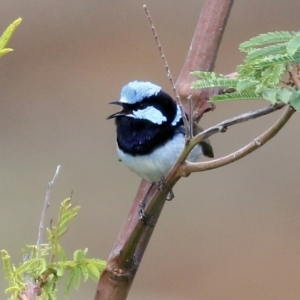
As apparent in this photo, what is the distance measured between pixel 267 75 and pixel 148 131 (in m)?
0.68

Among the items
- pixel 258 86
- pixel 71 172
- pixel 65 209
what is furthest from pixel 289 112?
pixel 71 172

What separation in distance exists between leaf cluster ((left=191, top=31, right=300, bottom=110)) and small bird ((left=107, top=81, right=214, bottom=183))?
1.77ft

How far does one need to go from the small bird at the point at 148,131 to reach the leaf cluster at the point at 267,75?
0.54 m

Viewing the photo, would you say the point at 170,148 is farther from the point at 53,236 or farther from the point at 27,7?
the point at 27,7

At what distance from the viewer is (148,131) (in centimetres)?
162

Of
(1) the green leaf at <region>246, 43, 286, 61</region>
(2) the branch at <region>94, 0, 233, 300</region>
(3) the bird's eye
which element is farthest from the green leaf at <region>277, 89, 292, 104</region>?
(3) the bird's eye

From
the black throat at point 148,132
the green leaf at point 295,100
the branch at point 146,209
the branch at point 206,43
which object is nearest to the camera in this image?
the green leaf at point 295,100

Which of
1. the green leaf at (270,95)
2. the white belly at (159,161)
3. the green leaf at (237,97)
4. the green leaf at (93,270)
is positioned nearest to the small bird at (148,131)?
the white belly at (159,161)

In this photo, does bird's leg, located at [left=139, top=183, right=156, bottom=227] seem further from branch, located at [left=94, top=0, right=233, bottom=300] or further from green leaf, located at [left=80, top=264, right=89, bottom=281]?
green leaf, located at [left=80, top=264, right=89, bottom=281]

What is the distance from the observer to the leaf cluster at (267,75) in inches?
35.1

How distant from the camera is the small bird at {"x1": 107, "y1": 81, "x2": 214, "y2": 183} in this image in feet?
5.19

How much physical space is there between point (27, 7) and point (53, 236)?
3638 millimetres

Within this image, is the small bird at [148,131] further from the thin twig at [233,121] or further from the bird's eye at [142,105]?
the thin twig at [233,121]

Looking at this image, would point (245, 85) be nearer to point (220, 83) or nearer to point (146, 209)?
point (220, 83)
